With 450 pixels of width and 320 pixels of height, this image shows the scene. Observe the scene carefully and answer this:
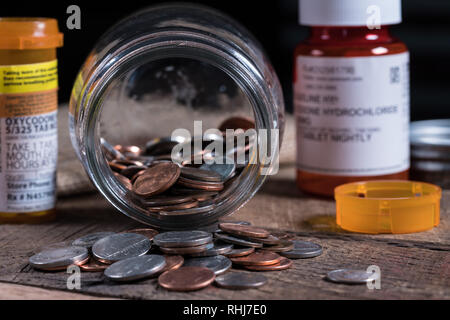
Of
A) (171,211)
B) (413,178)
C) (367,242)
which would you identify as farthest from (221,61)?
(413,178)

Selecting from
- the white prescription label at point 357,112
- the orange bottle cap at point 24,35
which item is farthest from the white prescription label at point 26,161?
the white prescription label at point 357,112

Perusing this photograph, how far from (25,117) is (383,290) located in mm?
584

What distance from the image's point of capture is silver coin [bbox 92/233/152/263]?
2.95 feet

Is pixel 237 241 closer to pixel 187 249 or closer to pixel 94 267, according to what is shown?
pixel 187 249

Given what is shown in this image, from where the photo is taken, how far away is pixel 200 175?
997mm

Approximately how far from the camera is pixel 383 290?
81 centimetres

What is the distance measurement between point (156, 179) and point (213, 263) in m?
0.17

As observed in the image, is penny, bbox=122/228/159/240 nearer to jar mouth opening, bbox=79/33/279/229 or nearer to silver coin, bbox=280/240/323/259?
jar mouth opening, bbox=79/33/279/229

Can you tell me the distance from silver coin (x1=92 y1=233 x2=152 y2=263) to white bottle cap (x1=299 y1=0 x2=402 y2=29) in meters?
0.47

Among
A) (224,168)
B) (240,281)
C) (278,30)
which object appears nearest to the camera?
(240,281)

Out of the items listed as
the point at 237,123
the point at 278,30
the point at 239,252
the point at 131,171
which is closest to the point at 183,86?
the point at 237,123

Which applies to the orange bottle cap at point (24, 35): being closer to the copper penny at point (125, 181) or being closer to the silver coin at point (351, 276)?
the copper penny at point (125, 181)

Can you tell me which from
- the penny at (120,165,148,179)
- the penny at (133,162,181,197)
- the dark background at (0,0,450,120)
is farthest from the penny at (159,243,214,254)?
the dark background at (0,0,450,120)

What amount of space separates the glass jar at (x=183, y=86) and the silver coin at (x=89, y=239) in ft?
0.14
